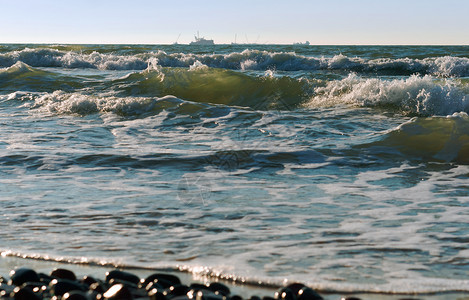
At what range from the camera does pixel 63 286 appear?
260 centimetres

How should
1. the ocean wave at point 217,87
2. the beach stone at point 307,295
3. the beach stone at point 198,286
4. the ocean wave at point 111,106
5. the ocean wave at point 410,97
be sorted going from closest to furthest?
the beach stone at point 307,295
the beach stone at point 198,286
the ocean wave at point 410,97
the ocean wave at point 111,106
the ocean wave at point 217,87

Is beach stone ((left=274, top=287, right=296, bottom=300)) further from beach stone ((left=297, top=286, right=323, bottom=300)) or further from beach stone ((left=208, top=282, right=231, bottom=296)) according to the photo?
beach stone ((left=208, top=282, right=231, bottom=296))

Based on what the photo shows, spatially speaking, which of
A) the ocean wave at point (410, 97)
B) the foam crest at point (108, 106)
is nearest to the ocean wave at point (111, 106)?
the foam crest at point (108, 106)

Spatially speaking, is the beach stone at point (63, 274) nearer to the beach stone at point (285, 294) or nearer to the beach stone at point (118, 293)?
the beach stone at point (118, 293)

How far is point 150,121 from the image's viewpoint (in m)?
9.27

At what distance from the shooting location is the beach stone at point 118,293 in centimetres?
249

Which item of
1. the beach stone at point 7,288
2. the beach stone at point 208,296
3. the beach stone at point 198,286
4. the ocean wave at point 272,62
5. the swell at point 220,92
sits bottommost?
the beach stone at point 198,286

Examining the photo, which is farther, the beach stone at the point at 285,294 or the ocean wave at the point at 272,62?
the ocean wave at the point at 272,62

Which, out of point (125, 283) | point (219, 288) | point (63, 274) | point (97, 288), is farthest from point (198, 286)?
point (63, 274)

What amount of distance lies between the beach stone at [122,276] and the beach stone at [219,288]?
1.23 ft

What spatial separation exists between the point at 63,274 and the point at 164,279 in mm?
516

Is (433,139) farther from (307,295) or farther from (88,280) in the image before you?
(88,280)

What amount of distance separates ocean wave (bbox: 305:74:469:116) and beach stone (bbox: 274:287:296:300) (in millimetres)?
8061

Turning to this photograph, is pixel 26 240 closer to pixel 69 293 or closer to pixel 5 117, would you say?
pixel 69 293
